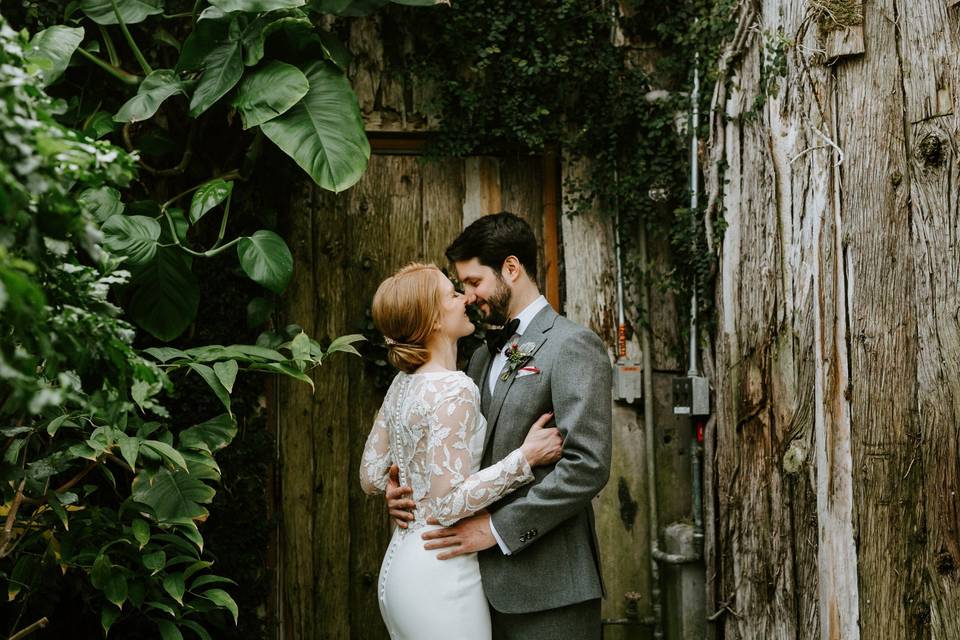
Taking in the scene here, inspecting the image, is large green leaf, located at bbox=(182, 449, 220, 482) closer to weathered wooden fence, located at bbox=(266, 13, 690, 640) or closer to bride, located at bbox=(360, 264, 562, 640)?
bride, located at bbox=(360, 264, 562, 640)

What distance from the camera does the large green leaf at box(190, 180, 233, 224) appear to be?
8.95 ft

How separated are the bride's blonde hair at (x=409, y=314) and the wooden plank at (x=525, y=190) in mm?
1317

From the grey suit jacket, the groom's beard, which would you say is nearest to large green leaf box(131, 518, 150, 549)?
the grey suit jacket

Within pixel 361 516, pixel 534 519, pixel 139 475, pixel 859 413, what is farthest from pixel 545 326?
pixel 361 516

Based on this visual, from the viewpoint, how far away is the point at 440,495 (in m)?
2.13

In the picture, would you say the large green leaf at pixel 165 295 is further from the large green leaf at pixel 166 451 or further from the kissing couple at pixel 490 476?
the kissing couple at pixel 490 476

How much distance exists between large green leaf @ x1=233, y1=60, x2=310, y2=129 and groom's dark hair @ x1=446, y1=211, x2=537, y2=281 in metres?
0.76

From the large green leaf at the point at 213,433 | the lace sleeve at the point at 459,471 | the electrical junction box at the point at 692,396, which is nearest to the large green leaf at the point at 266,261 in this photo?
the large green leaf at the point at 213,433

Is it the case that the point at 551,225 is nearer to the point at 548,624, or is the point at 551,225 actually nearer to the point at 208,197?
the point at 208,197

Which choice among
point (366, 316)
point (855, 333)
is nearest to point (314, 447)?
point (366, 316)

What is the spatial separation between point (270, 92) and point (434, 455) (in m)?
1.38

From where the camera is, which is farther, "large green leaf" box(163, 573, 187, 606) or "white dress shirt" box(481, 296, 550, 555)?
"white dress shirt" box(481, 296, 550, 555)

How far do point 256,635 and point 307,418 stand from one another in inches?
33.0

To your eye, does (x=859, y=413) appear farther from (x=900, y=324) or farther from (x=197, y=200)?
(x=197, y=200)
